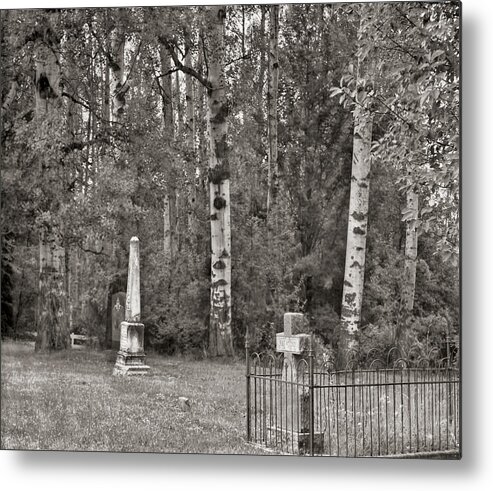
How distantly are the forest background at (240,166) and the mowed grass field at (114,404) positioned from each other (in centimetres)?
18

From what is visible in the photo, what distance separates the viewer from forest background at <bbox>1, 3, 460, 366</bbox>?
23.2ft

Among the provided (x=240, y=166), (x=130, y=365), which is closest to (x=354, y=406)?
(x=130, y=365)

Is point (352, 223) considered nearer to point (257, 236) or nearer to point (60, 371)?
point (257, 236)

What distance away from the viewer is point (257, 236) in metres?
7.31

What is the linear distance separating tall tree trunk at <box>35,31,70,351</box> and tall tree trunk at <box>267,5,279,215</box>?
161cm

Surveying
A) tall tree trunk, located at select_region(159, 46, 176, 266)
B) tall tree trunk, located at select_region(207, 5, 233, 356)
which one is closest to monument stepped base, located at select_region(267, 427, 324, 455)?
tall tree trunk, located at select_region(207, 5, 233, 356)

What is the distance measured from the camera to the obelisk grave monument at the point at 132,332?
7.20 meters

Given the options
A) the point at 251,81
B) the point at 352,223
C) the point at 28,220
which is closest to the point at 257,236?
the point at 352,223

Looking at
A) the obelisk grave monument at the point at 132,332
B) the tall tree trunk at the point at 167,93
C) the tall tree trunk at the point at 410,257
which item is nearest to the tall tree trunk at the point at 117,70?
the tall tree trunk at the point at 167,93

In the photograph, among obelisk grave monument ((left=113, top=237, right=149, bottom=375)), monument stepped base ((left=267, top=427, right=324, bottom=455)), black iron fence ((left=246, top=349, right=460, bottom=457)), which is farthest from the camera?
obelisk grave monument ((left=113, top=237, right=149, bottom=375))

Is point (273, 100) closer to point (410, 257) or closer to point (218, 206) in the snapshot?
point (218, 206)

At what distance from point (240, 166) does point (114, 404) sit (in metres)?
2.02

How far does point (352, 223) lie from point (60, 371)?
8.07ft

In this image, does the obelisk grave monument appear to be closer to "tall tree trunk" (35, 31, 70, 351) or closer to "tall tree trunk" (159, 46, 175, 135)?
"tall tree trunk" (35, 31, 70, 351)
